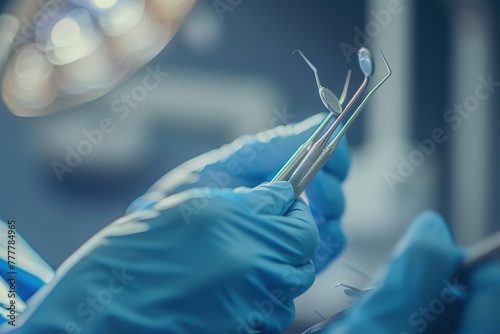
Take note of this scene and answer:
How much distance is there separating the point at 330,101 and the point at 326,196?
0.53 feet

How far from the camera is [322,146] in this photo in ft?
3.56

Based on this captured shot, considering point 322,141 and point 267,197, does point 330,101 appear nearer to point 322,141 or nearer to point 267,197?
point 322,141

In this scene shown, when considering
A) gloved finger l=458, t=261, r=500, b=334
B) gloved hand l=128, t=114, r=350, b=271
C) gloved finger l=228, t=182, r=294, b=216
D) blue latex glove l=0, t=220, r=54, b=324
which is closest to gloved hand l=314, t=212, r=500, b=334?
gloved finger l=458, t=261, r=500, b=334

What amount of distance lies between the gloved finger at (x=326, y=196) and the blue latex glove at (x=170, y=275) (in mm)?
144

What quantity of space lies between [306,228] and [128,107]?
1.28 feet

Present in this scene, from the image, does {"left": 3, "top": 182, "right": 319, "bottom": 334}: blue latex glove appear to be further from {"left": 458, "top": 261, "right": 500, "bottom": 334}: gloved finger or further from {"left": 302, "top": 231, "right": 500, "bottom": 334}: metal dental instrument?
{"left": 458, "top": 261, "right": 500, "bottom": 334}: gloved finger

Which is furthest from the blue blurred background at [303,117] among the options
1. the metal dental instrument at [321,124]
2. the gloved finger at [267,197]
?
the gloved finger at [267,197]

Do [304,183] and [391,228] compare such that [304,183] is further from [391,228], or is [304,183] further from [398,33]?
[398,33]

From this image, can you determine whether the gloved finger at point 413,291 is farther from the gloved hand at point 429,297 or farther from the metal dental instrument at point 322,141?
the metal dental instrument at point 322,141

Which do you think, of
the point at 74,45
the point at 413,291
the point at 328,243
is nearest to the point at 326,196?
the point at 328,243

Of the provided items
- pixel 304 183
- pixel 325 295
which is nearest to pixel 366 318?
pixel 325 295

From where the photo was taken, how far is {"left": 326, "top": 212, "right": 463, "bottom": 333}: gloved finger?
3.45 ft

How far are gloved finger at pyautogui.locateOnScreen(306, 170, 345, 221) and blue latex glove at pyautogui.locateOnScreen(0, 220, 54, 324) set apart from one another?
1.57 ft

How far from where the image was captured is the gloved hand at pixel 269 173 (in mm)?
1123
